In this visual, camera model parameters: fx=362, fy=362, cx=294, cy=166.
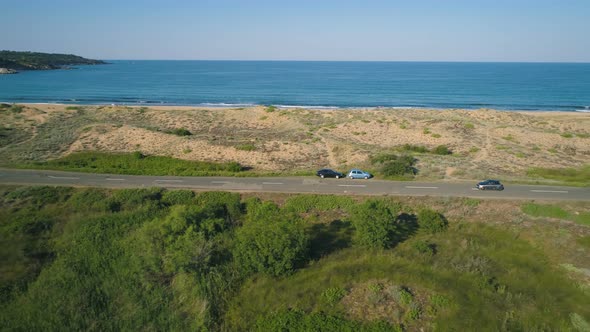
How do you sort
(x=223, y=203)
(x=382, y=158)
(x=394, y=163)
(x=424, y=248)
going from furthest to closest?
(x=382, y=158) → (x=394, y=163) → (x=223, y=203) → (x=424, y=248)

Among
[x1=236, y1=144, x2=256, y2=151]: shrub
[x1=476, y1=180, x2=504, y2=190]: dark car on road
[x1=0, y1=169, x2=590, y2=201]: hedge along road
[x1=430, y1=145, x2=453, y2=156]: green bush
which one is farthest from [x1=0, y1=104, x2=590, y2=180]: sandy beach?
[x1=0, y1=169, x2=590, y2=201]: hedge along road

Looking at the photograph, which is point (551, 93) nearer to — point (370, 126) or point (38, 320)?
point (370, 126)

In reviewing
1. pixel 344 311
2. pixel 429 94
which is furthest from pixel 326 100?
pixel 344 311

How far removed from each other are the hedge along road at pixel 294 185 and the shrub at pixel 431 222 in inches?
162

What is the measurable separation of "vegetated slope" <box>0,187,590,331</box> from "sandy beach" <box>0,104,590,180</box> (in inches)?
447

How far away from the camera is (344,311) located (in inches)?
756

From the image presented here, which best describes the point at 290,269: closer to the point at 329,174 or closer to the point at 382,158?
the point at 329,174

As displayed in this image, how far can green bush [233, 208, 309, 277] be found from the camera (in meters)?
21.1

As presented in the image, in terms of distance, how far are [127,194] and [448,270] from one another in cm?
2552

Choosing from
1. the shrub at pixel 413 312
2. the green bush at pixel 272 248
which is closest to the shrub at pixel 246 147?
the green bush at pixel 272 248

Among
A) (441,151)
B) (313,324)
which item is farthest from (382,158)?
(313,324)

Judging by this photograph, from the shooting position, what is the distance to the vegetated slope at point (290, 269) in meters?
18.6

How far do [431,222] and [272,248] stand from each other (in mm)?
13047

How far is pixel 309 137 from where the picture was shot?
5303cm
